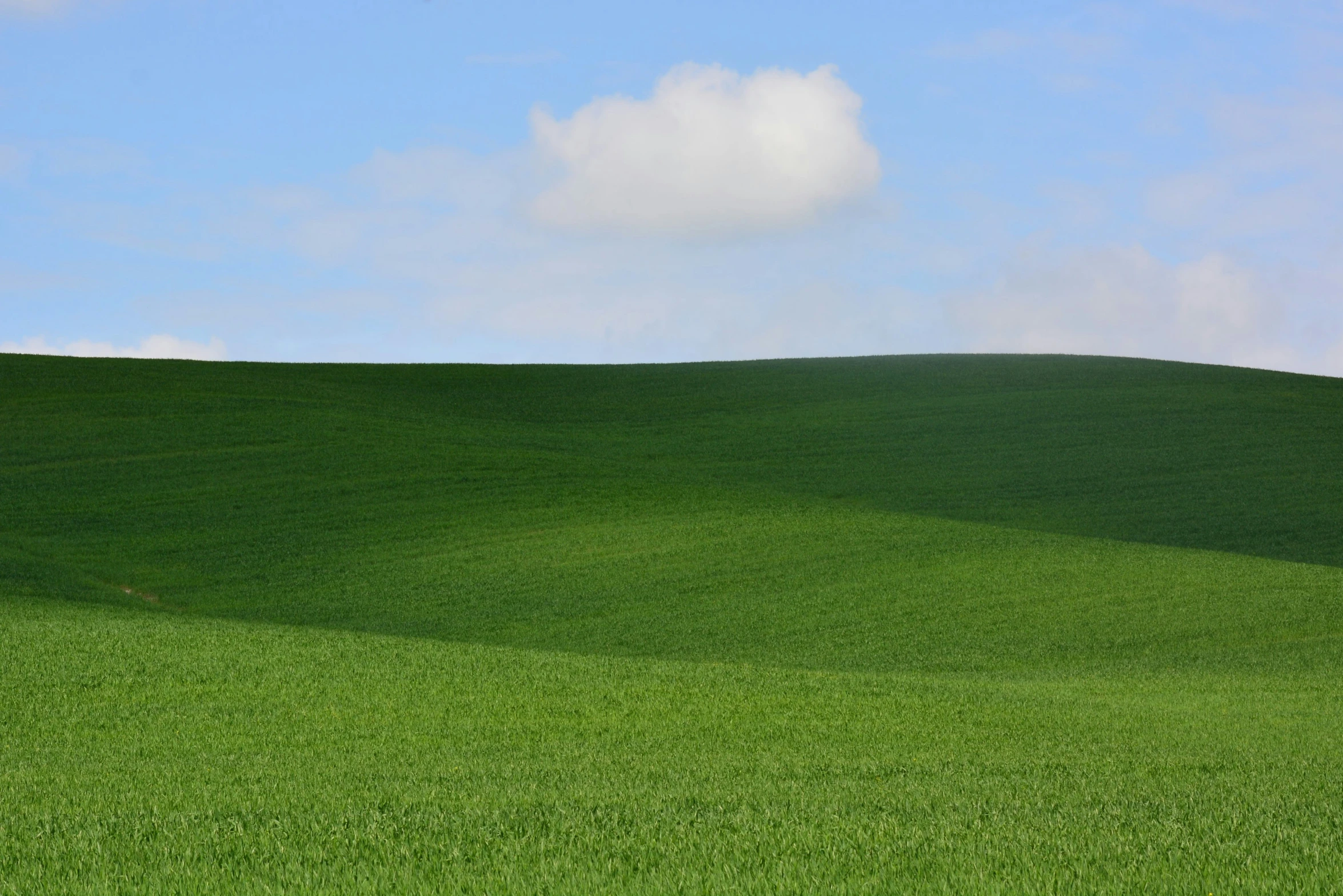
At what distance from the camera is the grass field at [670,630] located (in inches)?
278

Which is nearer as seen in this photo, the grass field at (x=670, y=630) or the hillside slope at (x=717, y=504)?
the grass field at (x=670, y=630)

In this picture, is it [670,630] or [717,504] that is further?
[717,504]

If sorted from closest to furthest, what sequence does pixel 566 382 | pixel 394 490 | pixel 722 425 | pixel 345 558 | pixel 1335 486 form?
pixel 345 558
pixel 394 490
pixel 1335 486
pixel 722 425
pixel 566 382

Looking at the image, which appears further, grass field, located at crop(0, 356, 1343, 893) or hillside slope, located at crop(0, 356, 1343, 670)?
hillside slope, located at crop(0, 356, 1343, 670)

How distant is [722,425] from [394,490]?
55.8 feet

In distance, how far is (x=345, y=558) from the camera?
29.0 metres

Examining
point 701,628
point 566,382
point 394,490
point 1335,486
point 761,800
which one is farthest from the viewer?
point 566,382

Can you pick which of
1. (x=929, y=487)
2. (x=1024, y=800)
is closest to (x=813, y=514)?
(x=929, y=487)

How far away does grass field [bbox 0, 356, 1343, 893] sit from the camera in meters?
7.05

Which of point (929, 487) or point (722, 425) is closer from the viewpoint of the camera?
point (929, 487)

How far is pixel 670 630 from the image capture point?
23.0 metres

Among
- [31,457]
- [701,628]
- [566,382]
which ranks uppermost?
[566,382]

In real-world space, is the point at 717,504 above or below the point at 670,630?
above

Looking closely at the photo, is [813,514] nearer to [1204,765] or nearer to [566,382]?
[1204,765]
